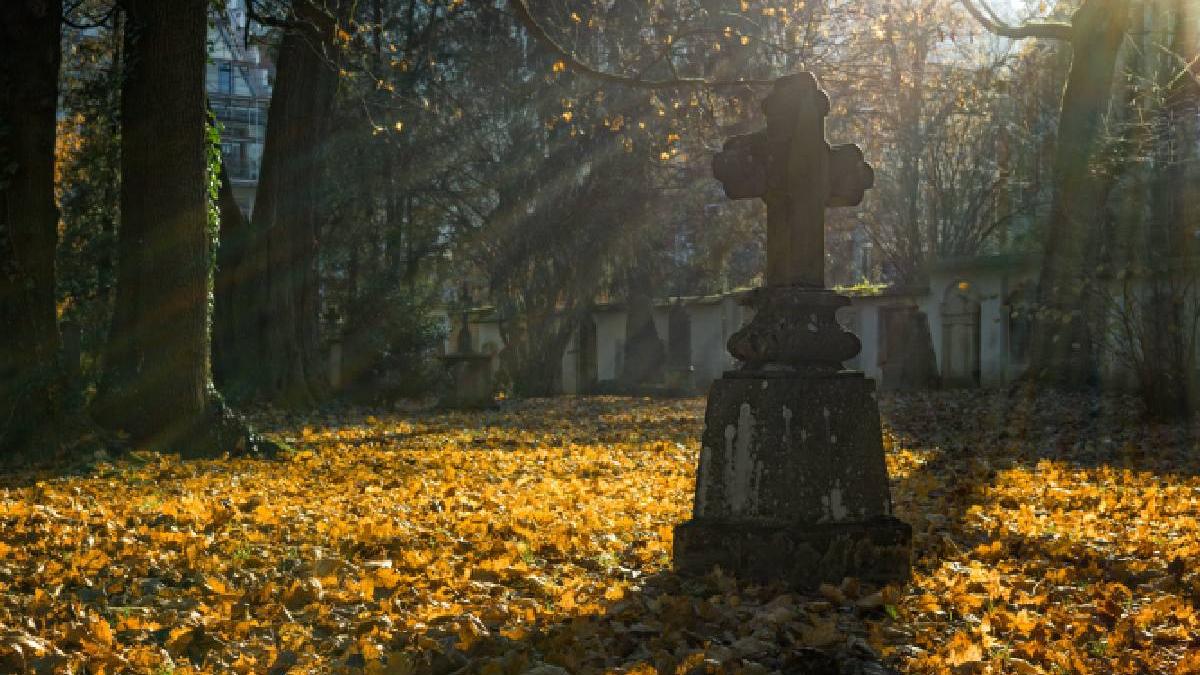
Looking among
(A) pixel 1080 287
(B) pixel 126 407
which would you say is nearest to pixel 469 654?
(B) pixel 126 407

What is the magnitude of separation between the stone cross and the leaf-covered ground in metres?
1.45

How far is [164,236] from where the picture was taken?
1052cm

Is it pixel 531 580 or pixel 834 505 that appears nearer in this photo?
pixel 531 580

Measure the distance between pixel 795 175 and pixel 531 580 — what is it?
6.99ft

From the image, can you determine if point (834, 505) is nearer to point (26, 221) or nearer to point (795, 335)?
point (795, 335)

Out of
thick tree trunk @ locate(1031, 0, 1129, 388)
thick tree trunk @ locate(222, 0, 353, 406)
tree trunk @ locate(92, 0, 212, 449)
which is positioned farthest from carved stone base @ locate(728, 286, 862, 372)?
thick tree trunk @ locate(222, 0, 353, 406)

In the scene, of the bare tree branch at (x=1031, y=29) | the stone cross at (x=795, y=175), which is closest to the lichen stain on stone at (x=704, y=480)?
the stone cross at (x=795, y=175)

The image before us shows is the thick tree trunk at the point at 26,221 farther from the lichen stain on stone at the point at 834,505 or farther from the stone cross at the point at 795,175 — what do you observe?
the lichen stain on stone at the point at 834,505

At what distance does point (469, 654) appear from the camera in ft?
12.8

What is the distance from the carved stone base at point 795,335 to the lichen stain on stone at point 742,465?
27cm

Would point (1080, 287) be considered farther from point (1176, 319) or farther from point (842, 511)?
point (842, 511)

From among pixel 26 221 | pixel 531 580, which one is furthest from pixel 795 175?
pixel 26 221

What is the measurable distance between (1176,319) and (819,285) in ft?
31.5

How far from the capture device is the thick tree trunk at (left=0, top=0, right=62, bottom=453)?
1009 cm
